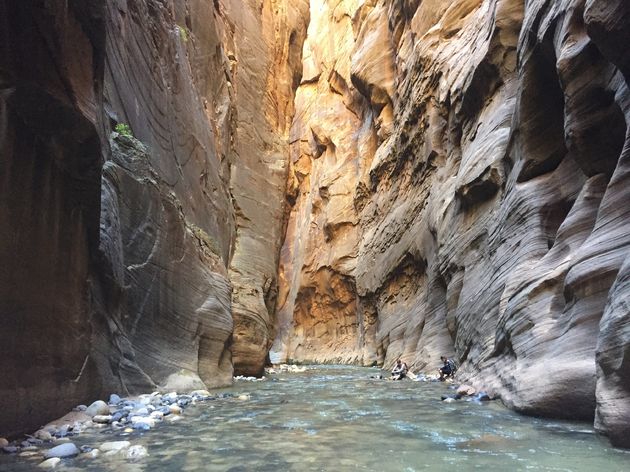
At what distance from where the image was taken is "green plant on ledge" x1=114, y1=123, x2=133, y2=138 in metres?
9.90

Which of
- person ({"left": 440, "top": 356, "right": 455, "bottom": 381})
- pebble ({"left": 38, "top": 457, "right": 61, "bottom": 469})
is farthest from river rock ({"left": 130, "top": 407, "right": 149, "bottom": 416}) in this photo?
person ({"left": 440, "top": 356, "right": 455, "bottom": 381})

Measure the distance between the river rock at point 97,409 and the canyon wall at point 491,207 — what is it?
19.1 feet

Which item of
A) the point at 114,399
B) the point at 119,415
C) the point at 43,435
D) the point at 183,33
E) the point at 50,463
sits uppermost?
the point at 183,33

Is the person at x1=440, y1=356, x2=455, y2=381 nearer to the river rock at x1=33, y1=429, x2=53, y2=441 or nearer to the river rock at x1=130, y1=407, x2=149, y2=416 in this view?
the river rock at x1=130, y1=407, x2=149, y2=416

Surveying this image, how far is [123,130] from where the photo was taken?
10039 mm

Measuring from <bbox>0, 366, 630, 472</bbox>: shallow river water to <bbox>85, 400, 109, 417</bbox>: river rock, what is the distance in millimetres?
705

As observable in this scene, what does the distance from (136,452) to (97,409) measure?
6.69ft

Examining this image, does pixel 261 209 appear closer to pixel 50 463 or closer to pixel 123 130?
pixel 123 130

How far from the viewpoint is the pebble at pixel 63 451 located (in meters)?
4.62

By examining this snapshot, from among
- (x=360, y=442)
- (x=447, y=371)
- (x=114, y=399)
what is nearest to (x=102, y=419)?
(x=114, y=399)

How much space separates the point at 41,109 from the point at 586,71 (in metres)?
7.73

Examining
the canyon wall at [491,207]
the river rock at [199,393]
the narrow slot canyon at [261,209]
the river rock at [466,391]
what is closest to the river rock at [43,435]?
the narrow slot canyon at [261,209]

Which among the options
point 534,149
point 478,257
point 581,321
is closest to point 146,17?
point 534,149

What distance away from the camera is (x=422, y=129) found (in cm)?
2330
